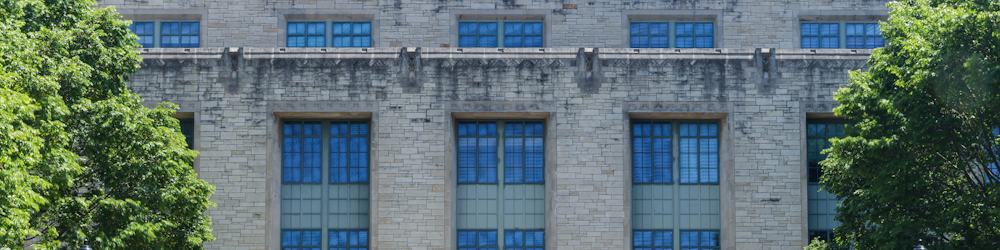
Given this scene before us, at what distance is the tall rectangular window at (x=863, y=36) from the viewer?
110 ft

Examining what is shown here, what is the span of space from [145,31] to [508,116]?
12.1 meters

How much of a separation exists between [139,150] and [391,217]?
832 cm

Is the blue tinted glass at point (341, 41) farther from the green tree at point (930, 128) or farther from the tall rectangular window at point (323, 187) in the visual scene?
the green tree at point (930, 128)

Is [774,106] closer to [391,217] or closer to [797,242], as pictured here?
[797,242]

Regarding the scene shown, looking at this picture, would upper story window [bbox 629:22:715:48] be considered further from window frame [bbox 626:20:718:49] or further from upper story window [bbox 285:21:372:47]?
upper story window [bbox 285:21:372:47]

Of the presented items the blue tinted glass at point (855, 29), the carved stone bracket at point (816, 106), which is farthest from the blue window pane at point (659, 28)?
the blue tinted glass at point (855, 29)

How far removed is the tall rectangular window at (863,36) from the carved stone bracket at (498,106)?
1047 centimetres

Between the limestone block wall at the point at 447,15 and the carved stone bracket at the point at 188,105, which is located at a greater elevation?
the limestone block wall at the point at 447,15

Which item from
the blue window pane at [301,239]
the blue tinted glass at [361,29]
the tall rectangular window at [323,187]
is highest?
the blue tinted glass at [361,29]

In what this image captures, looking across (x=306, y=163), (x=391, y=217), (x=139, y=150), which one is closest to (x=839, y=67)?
(x=391, y=217)

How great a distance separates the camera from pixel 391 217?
2945 cm

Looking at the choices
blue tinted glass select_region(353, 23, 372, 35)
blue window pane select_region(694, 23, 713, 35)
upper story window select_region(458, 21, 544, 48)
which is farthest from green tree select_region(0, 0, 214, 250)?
blue window pane select_region(694, 23, 713, 35)

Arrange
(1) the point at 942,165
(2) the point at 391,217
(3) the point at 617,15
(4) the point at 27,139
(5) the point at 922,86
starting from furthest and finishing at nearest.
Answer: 1. (3) the point at 617,15
2. (2) the point at 391,217
3. (1) the point at 942,165
4. (5) the point at 922,86
5. (4) the point at 27,139

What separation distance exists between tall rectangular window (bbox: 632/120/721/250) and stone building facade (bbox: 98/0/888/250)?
0.59 feet
